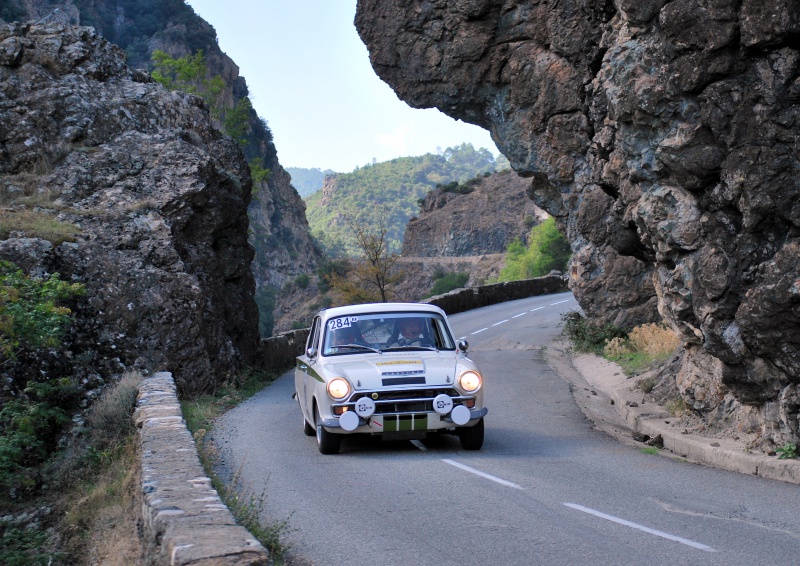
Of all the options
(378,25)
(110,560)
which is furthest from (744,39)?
(378,25)

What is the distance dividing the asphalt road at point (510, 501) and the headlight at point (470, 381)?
2.81ft

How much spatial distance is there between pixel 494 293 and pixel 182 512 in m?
38.1

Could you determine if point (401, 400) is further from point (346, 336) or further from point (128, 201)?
point (128, 201)

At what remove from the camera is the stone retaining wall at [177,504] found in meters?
4.88

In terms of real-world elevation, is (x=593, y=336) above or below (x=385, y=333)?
below

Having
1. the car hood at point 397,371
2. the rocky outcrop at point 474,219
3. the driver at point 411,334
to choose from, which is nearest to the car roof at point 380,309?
the driver at point 411,334

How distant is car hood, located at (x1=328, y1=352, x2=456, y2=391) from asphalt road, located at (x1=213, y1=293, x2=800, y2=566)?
0.94 m

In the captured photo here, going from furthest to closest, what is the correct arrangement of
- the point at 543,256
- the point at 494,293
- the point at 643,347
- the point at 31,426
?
1. the point at 543,256
2. the point at 494,293
3. the point at 643,347
4. the point at 31,426

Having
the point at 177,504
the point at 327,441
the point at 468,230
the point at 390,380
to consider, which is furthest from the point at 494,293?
the point at 468,230

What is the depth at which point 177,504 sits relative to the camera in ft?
20.4

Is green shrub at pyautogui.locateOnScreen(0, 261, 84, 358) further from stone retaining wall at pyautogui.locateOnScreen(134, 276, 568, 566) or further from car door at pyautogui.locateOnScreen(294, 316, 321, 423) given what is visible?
car door at pyautogui.locateOnScreen(294, 316, 321, 423)

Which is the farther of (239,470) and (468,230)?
(468,230)

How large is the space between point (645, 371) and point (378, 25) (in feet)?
46.2

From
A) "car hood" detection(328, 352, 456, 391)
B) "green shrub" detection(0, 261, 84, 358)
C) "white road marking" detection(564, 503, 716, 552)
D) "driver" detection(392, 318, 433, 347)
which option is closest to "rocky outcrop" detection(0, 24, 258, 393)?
"green shrub" detection(0, 261, 84, 358)
